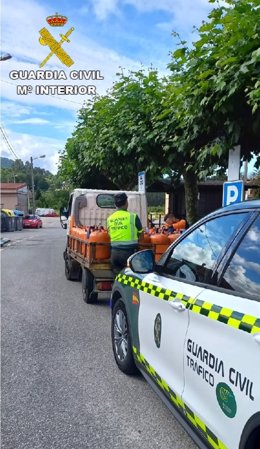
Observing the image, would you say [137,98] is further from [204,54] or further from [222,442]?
[222,442]

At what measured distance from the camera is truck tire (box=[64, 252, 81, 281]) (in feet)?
32.2

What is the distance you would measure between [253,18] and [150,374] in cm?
367

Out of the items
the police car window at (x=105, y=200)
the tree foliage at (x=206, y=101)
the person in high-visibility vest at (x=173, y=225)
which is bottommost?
the person in high-visibility vest at (x=173, y=225)

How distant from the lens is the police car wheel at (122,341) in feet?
13.4

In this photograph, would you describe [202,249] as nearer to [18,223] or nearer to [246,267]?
[246,267]

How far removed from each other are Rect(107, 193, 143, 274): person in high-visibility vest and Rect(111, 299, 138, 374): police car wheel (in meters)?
2.00

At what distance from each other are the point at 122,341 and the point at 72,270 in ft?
18.9

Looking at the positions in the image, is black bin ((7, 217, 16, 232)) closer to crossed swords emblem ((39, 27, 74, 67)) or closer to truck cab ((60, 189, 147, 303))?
crossed swords emblem ((39, 27, 74, 67))

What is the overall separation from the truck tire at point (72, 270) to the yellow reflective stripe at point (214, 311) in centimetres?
669

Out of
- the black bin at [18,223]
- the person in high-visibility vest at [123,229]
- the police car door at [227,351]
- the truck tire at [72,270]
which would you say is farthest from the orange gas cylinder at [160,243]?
the black bin at [18,223]

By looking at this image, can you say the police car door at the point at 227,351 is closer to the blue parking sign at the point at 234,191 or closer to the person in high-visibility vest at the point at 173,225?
the blue parking sign at the point at 234,191

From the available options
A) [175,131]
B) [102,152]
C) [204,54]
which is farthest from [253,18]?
[102,152]

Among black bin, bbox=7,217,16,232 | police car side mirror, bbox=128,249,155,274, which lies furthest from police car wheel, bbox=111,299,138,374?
black bin, bbox=7,217,16,232

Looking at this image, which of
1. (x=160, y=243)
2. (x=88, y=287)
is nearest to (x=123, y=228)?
(x=160, y=243)
